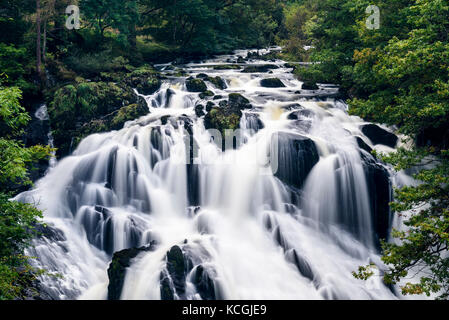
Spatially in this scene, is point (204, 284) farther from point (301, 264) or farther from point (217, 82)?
point (217, 82)

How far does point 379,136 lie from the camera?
49.3 ft

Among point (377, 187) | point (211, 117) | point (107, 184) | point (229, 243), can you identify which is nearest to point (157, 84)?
point (211, 117)

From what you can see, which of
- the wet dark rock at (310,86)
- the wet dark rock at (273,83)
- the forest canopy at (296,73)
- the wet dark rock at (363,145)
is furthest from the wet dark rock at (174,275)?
the wet dark rock at (273,83)

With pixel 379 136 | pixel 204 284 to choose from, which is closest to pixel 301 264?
pixel 204 284

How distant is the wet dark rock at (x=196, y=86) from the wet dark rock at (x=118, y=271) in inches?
488

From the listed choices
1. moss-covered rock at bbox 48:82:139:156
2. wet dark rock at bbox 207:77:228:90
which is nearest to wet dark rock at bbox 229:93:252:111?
wet dark rock at bbox 207:77:228:90

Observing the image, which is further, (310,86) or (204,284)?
(310,86)

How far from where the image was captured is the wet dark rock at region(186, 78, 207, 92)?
20688mm

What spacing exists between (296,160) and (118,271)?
8043mm

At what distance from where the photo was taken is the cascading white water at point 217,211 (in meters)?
10.4

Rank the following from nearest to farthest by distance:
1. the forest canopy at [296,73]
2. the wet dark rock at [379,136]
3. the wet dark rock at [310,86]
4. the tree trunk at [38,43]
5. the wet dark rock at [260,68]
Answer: the forest canopy at [296,73] < the wet dark rock at [379,136] < the tree trunk at [38,43] < the wet dark rock at [310,86] < the wet dark rock at [260,68]

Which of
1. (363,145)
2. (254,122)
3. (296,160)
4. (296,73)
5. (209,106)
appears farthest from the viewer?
(296,73)

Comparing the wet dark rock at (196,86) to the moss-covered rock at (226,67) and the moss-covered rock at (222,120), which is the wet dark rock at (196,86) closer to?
the moss-covered rock at (222,120)

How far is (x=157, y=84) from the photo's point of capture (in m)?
20.9
